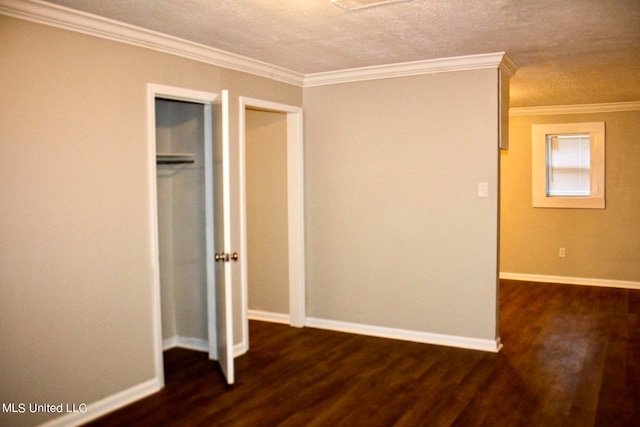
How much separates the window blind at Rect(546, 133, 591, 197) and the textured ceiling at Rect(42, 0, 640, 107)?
2.54m

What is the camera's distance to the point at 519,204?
7.65m

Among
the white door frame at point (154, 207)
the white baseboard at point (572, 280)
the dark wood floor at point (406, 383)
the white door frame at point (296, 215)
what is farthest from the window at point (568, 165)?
the white door frame at point (154, 207)

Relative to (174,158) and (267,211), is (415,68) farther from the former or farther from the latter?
(174,158)

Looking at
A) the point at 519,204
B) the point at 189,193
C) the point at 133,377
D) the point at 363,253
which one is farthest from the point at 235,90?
the point at 519,204

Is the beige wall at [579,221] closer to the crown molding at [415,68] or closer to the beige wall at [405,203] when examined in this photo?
the crown molding at [415,68]

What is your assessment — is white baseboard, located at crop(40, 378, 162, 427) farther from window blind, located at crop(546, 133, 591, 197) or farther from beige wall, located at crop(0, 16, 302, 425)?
window blind, located at crop(546, 133, 591, 197)

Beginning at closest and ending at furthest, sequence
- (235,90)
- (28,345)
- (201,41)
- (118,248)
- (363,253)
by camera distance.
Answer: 1. (28,345)
2. (118,248)
3. (201,41)
4. (235,90)
5. (363,253)

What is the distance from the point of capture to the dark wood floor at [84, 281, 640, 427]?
10.8 ft

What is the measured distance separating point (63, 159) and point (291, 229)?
2.53 meters

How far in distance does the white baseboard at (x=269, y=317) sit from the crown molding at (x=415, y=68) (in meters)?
2.25

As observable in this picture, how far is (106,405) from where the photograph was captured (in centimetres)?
333

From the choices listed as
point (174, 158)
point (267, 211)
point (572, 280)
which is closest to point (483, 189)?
point (267, 211)

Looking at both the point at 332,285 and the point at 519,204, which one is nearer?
the point at 332,285

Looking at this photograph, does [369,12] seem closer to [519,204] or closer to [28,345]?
[28,345]
